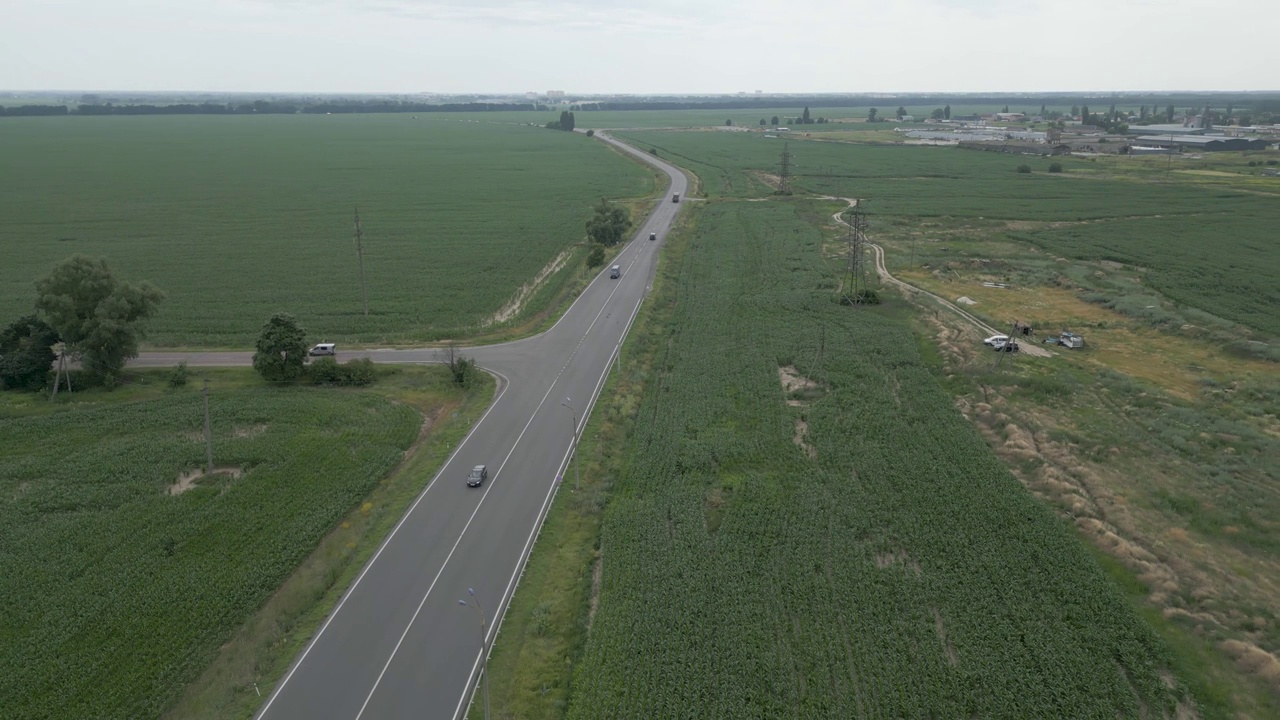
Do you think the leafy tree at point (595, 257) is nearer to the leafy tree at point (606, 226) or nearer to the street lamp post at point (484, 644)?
the leafy tree at point (606, 226)

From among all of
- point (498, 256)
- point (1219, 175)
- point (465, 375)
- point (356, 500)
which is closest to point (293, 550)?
point (356, 500)

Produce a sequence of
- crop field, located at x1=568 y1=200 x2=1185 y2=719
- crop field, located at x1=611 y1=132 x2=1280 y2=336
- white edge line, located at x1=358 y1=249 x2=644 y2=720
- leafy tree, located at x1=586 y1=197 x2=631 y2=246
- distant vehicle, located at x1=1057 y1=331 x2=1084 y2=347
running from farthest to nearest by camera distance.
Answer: leafy tree, located at x1=586 y1=197 x2=631 y2=246
crop field, located at x1=611 y1=132 x2=1280 y2=336
distant vehicle, located at x1=1057 y1=331 x2=1084 y2=347
white edge line, located at x1=358 y1=249 x2=644 y2=720
crop field, located at x1=568 y1=200 x2=1185 y2=719

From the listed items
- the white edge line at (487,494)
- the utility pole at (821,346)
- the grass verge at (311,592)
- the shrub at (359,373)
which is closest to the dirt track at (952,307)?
the utility pole at (821,346)

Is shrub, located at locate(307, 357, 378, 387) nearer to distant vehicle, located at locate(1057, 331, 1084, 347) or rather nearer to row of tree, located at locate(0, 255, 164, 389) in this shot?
row of tree, located at locate(0, 255, 164, 389)

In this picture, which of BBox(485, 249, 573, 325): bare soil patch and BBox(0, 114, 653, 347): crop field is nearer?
BBox(485, 249, 573, 325): bare soil patch

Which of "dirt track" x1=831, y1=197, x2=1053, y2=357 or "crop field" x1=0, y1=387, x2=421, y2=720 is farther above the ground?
"dirt track" x1=831, y1=197, x2=1053, y2=357

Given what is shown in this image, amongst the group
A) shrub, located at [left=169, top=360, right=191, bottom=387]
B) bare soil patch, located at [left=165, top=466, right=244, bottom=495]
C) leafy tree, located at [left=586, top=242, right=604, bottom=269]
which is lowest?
bare soil patch, located at [left=165, top=466, right=244, bottom=495]

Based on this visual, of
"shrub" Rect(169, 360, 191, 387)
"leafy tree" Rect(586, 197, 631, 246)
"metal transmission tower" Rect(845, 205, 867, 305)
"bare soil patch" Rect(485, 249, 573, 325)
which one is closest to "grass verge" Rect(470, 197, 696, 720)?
"bare soil patch" Rect(485, 249, 573, 325)

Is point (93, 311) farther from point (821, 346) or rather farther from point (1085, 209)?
point (1085, 209)
